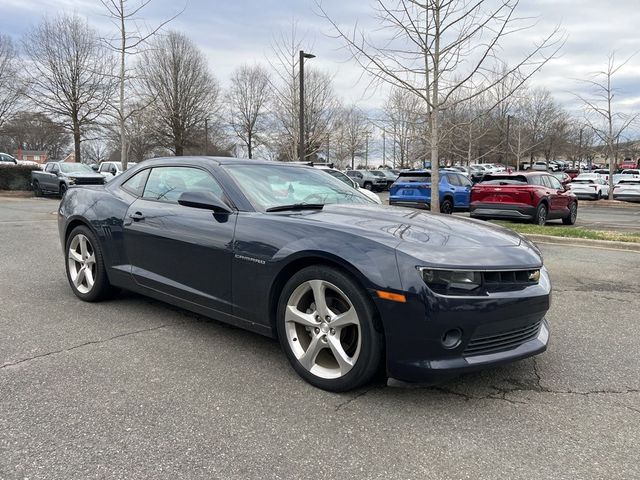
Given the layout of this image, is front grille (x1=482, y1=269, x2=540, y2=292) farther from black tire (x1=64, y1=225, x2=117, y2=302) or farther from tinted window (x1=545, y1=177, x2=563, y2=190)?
tinted window (x1=545, y1=177, x2=563, y2=190)

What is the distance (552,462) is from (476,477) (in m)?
0.41

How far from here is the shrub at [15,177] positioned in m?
23.5

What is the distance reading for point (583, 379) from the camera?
3.27 m

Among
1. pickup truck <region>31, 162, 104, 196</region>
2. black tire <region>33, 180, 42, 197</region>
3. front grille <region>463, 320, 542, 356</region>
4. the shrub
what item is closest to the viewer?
front grille <region>463, 320, 542, 356</region>

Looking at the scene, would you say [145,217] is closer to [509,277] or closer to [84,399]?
[84,399]

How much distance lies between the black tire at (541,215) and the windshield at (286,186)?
9.18 metres

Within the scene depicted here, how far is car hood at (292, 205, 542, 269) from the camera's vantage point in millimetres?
2811

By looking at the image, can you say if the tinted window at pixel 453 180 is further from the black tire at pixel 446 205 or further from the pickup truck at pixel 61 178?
the pickup truck at pixel 61 178

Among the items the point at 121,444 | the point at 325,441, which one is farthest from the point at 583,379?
the point at 121,444

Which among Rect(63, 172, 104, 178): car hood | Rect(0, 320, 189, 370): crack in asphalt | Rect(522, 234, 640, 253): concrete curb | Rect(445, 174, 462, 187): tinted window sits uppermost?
Rect(63, 172, 104, 178): car hood

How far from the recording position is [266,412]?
277 centimetres

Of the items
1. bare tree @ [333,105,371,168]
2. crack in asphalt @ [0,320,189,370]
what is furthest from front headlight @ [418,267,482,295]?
bare tree @ [333,105,371,168]

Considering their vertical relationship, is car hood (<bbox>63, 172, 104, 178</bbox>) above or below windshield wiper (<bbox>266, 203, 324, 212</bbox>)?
above

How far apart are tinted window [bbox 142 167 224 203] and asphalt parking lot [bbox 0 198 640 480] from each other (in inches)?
43.1
